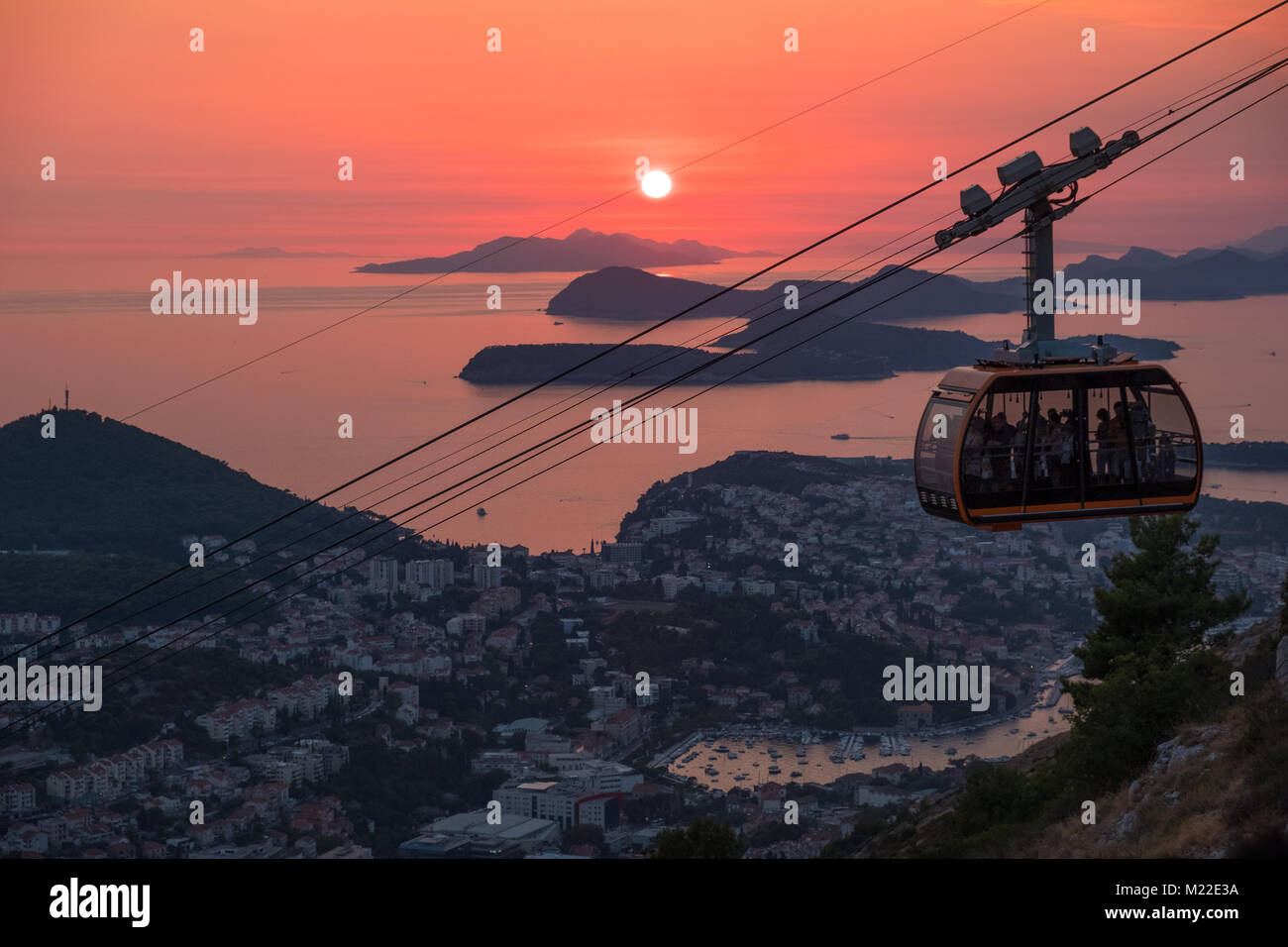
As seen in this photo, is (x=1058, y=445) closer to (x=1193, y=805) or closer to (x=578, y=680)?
(x=1193, y=805)

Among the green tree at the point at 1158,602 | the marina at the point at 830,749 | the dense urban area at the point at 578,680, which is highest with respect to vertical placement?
the green tree at the point at 1158,602

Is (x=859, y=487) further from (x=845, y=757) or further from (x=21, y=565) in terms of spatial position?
(x=21, y=565)

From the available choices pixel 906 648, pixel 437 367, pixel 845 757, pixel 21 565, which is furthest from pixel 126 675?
pixel 437 367

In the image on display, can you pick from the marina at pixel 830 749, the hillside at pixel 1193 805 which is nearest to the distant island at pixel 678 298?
the marina at pixel 830 749

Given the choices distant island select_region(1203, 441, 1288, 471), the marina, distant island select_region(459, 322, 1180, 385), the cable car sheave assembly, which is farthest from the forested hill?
distant island select_region(1203, 441, 1288, 471)

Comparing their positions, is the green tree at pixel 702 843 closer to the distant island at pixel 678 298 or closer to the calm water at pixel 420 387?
the calm water at pixel 420 387

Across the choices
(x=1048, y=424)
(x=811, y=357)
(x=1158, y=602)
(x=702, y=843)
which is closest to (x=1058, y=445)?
(x=1048, y=424)

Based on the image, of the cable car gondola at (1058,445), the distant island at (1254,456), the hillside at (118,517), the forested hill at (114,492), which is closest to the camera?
the cable car gondola at (1058,445)
